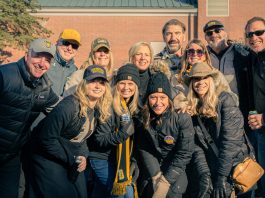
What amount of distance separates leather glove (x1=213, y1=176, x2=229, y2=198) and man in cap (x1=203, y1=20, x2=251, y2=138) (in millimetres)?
1556

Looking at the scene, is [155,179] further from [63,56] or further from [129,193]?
[63,56]

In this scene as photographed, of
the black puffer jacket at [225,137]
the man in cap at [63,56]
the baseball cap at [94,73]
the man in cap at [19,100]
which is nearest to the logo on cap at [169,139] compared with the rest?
the black puffer jacket at [225,137]

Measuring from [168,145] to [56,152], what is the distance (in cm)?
159

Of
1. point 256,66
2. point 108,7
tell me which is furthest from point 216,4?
point 256,66

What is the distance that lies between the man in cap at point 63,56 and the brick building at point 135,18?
97.5ft

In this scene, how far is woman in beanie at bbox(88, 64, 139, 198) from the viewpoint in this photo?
5.03 metres

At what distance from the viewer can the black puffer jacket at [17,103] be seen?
14.0ft

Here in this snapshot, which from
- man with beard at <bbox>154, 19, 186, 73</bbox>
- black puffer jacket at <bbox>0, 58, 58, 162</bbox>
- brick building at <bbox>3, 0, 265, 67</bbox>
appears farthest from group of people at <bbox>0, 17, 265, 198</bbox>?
brick building at <bbox>3, 0, 265, 67</bbox>

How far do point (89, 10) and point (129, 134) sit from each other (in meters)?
33.1

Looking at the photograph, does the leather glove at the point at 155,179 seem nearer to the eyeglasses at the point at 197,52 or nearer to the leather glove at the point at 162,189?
the leather glove at the point at 162,189

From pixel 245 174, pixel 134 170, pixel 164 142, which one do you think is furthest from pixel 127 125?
pixel 245 174

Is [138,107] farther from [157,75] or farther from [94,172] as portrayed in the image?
[94,172]

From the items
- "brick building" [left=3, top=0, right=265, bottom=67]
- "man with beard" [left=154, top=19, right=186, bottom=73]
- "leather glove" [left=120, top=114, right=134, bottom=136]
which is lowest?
"leather glove" [left=120, top=114, right=134, bottom=136]

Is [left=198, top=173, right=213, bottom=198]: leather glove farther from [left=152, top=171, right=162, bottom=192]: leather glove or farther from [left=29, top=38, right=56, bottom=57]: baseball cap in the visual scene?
[left=29, top=38, right=56, bottom=57]: baseball cap
